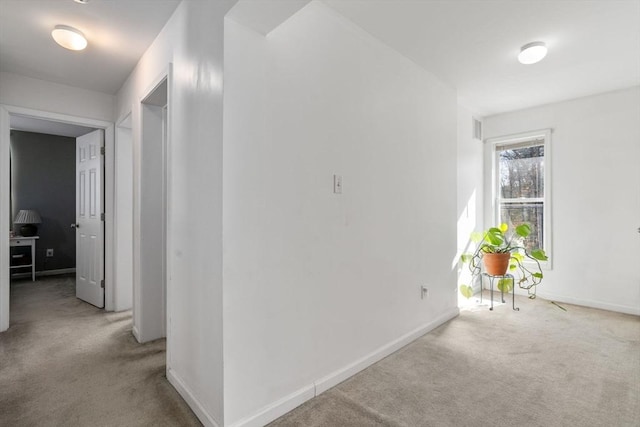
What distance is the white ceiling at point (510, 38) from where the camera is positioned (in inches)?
86.0

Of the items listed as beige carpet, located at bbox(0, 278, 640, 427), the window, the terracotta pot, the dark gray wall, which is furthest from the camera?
the dark gray wall

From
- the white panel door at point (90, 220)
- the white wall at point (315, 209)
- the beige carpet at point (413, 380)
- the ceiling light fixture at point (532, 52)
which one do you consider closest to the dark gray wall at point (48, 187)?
the white panel door at point (90, 220)

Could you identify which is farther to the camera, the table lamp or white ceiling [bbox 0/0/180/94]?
the table lamp

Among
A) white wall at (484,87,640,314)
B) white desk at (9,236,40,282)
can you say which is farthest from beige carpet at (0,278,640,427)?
white desk at (9,236,40,282)

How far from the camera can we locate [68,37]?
93.0 inches

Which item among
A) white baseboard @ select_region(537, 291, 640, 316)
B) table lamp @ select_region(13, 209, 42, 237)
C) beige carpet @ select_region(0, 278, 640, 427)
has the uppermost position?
table lamp @ select_region(13, 209, 42, 237)

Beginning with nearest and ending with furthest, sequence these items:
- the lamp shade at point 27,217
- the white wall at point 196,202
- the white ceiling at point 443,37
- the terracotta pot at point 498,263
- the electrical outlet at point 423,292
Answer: the white wall at point 196,202
the white ceiling at point 443,37
the electrical outlet at point 423,292
the terracotta pot at point 498,263
the lamp shade at point 27,217

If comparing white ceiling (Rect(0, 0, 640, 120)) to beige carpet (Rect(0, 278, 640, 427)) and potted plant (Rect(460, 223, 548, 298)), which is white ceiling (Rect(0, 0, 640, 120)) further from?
beige carpet (Rect(0, 278, 640, 427))

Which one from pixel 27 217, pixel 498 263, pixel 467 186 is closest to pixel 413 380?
pixel 498 263

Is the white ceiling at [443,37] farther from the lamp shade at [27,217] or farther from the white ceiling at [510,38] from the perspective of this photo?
the lamp shade at [27,217]

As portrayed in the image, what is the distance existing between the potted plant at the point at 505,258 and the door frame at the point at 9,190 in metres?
4.12

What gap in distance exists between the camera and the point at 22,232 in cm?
517

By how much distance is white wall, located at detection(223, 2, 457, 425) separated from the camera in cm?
165

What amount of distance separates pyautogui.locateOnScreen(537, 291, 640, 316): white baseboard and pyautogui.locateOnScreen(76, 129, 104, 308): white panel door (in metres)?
5.58
